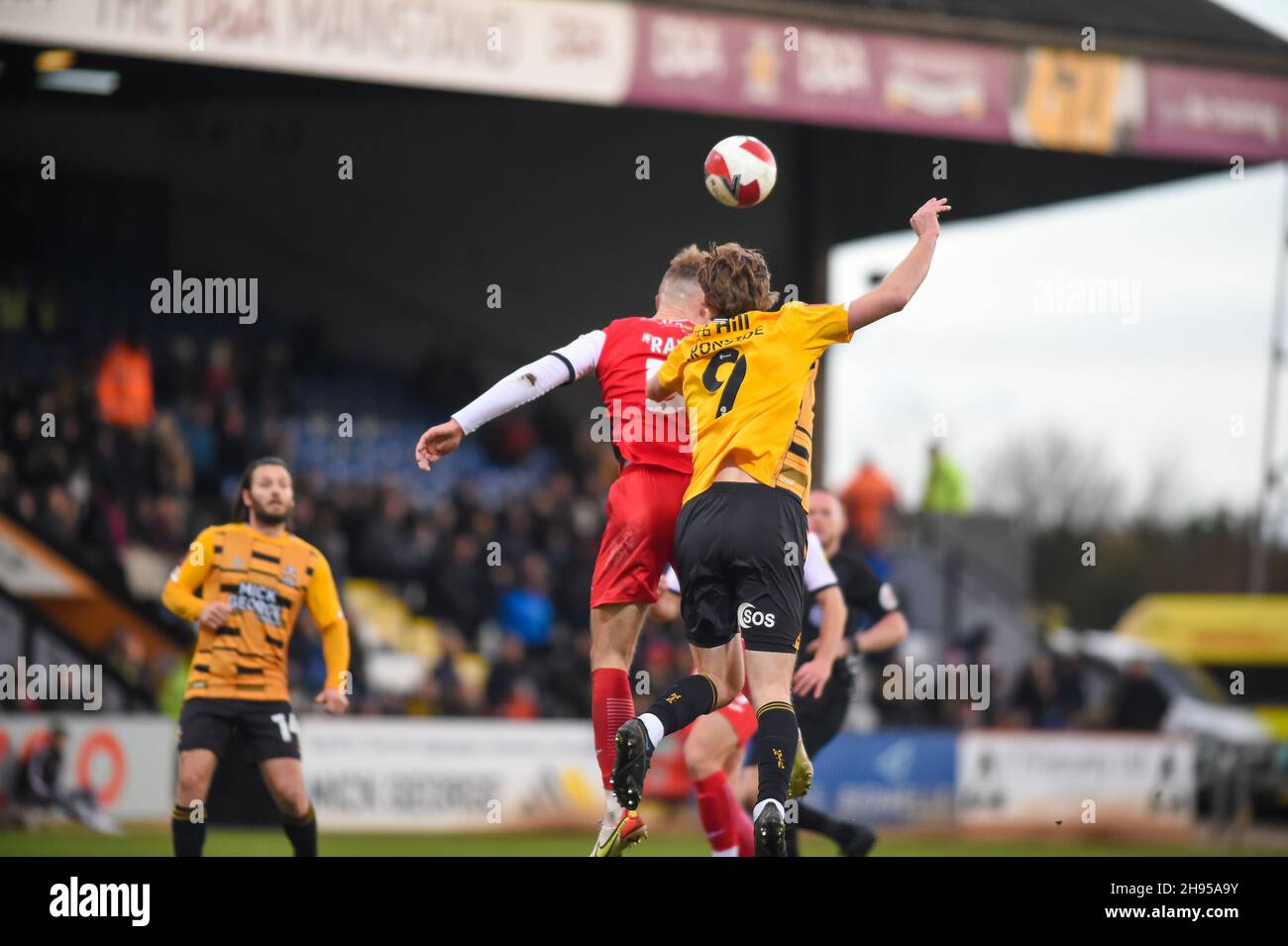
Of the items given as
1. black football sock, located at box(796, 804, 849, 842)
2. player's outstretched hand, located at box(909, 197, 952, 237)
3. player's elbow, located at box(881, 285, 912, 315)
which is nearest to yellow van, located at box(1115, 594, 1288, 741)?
black football sock, located at box(796, 804, 849, 842)

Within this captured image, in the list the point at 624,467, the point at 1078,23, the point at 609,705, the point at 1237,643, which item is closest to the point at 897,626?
the point at 624,467

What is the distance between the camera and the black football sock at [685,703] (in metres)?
7.20

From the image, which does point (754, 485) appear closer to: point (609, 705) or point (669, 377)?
point (669, 377)

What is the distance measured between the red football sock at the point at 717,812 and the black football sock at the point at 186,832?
2456 mm

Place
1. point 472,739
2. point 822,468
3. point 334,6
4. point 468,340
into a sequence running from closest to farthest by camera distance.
A: 1. point 334,6
2. point 472,739
3. point 822,468
4. point 468,340

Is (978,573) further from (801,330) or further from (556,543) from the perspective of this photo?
(801,330)

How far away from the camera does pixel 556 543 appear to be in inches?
834

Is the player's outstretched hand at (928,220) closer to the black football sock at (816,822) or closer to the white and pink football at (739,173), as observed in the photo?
the white and pink football at (739,173)

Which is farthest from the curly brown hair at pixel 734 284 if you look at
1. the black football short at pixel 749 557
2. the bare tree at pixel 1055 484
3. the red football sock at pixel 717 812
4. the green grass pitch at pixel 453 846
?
the bare tree at pixel 1055 484

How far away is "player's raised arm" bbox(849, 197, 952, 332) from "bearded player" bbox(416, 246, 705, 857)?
1.03 m

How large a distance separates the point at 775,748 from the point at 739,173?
2.69m
